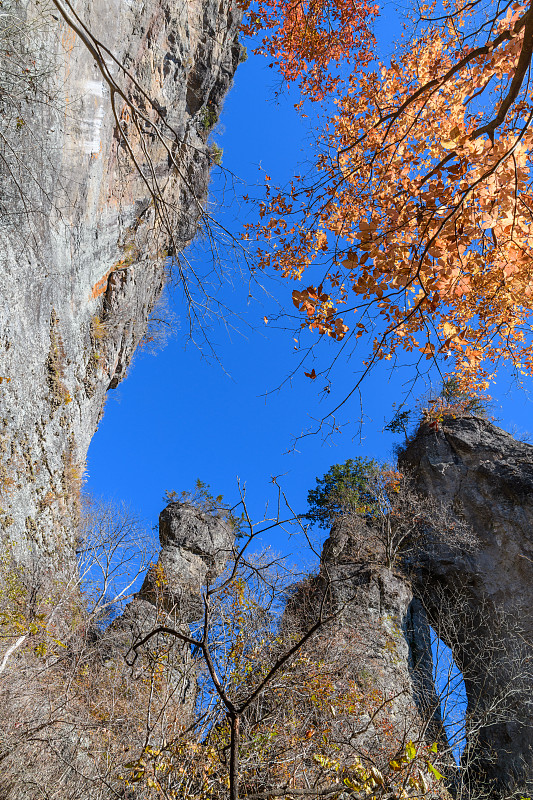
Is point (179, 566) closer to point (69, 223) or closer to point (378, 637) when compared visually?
point (378, 637)

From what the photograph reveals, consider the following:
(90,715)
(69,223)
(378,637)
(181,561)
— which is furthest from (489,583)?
(69,223)

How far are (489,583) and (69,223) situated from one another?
17643 millimetres

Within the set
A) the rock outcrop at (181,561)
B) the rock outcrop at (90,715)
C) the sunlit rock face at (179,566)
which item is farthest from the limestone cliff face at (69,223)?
the rock outcrop at (181,561)

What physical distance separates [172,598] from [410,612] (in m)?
8.32

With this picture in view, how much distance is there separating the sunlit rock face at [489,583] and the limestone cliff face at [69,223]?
38.6 ft

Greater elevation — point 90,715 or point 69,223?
point 69,223

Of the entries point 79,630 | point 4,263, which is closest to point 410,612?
point 79,630

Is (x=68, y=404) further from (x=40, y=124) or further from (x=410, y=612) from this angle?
(x=410, y=612)

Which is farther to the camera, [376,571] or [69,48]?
[376,571]

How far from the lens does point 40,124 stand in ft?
27.1

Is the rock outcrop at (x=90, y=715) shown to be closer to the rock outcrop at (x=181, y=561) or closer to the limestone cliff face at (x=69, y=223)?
the rock outcrop at (x=181, y=561)

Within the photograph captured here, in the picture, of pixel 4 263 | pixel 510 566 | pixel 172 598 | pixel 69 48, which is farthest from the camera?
pixel 510 566

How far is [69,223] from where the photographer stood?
32.9ft

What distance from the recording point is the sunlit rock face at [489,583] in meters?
12.5
